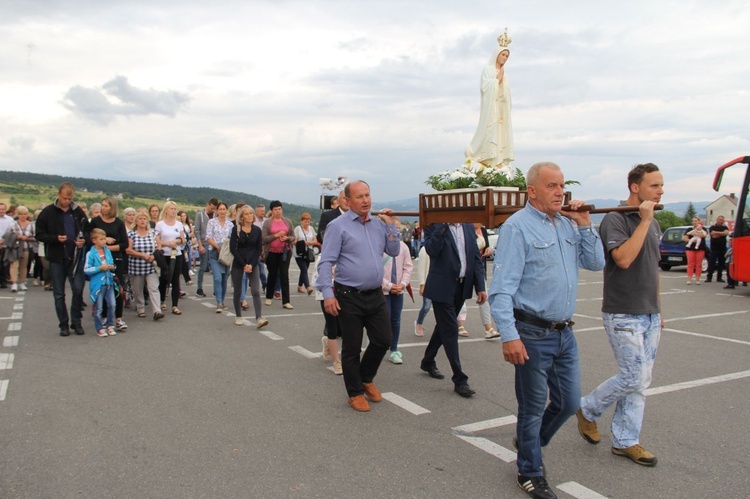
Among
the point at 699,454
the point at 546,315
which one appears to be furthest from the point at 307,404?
the point at 699,454

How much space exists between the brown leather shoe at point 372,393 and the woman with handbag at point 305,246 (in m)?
6.92

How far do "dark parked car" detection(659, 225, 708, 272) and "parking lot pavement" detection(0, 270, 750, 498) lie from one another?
45.3 feet

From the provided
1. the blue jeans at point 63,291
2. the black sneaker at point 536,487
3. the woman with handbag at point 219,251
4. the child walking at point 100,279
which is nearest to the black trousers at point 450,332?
the black sneaker at point 536,487

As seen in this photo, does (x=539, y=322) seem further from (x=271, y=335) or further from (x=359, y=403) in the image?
(x=271, y=335)

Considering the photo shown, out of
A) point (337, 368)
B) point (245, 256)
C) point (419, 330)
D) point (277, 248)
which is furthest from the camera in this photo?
point (277, 248)

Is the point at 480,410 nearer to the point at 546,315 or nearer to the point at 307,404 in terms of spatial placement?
the point at 307,404

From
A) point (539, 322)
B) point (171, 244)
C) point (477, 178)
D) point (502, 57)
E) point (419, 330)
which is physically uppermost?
point (502, 57)

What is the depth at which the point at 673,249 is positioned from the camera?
68.6ft

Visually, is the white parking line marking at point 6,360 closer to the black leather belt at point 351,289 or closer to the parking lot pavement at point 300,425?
the parking lot pavement at point 300,425

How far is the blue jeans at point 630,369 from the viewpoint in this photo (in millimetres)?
4043

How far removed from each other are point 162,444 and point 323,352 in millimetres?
2937

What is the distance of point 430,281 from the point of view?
18.9 feet

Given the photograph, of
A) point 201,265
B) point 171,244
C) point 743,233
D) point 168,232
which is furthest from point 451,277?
point 743,233

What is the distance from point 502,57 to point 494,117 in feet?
6.67
